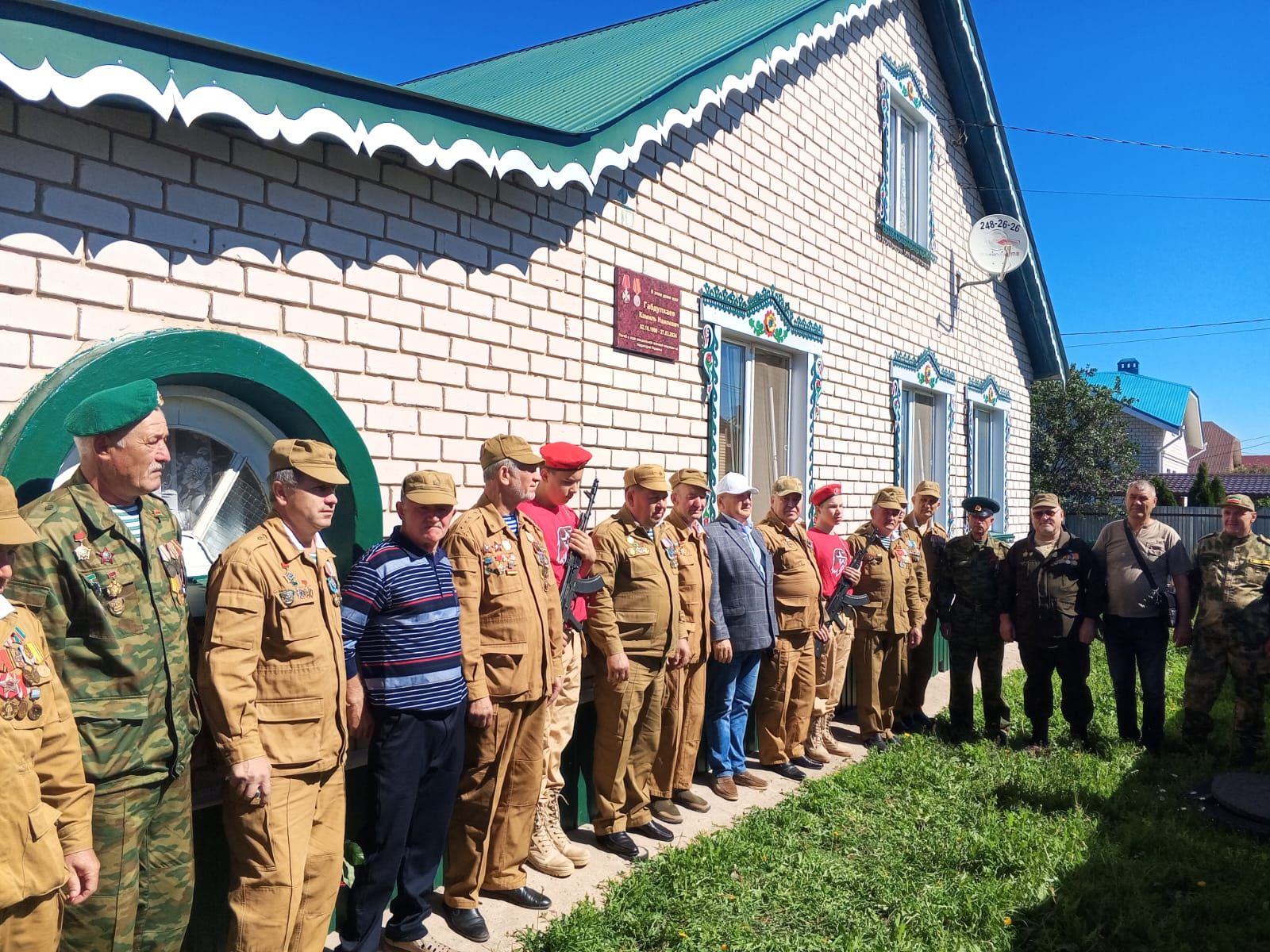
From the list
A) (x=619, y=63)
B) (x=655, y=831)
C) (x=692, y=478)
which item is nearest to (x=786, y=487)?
(x=692, y=478)

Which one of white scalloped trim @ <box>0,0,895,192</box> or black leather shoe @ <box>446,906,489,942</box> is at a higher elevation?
white scalloped trim @ <box>0,0,895,192</box>

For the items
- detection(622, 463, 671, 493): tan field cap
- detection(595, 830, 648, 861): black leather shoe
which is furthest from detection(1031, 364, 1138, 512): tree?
detection(595, 830, 648, 861): black leather shoe

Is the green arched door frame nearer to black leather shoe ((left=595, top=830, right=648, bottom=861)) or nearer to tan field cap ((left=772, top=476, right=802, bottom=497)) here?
black leather shoe ((left=595, top=830, right=648, bottom=861))

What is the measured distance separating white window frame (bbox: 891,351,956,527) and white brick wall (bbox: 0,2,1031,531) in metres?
0.60

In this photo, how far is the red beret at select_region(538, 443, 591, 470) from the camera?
4.05 metres

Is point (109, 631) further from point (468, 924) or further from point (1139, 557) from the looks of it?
point (1139, 557)

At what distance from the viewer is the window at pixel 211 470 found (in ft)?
10.2

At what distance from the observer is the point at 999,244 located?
9.67 meters

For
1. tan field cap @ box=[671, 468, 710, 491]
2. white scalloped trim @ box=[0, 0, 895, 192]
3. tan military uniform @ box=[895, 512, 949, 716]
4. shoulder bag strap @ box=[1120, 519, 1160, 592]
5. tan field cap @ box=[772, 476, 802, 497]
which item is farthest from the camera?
tan military uniform @ box=[895, 512, 949, 716]

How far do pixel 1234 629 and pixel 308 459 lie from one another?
5.95 m

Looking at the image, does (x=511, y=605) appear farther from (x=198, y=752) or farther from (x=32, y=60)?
(x=32, y=60)

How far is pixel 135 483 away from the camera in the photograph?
7.95ft

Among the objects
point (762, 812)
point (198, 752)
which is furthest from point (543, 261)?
point (762, 812)

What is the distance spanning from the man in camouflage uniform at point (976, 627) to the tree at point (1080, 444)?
13.7m
